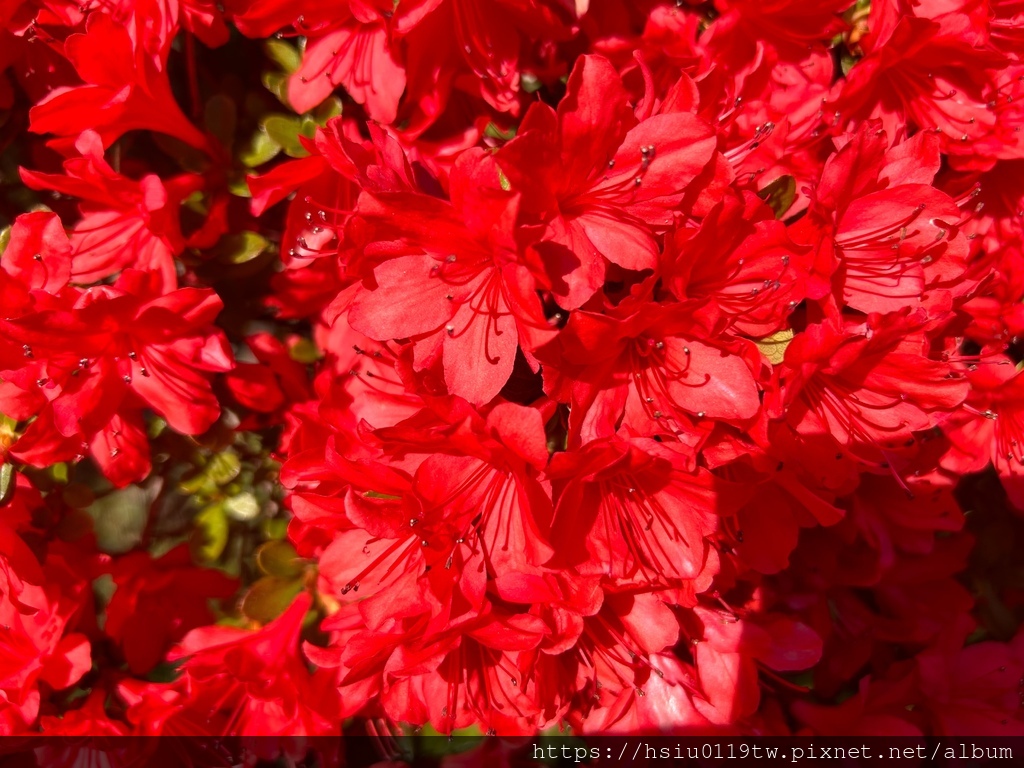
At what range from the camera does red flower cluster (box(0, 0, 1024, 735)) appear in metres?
0.93

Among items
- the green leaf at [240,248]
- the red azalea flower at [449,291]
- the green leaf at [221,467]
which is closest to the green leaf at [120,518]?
the green leaf at [221,467]

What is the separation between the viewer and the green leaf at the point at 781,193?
1.05 metres

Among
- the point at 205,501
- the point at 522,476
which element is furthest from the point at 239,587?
the point at 522,476

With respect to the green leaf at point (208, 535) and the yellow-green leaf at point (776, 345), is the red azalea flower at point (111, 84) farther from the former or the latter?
the yellow-green leaf at point (776, 345)

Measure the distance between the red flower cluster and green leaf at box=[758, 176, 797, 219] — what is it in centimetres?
2

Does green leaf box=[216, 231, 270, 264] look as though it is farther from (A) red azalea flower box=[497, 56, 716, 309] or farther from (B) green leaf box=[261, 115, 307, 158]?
(A) red azalea flower box=[497, 56, 716, 309]

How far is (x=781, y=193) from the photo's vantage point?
1.05 m

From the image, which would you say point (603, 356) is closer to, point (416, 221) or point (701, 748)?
point (416, 221)

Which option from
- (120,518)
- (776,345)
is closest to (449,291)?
(776,345)

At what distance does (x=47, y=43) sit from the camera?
1.19m

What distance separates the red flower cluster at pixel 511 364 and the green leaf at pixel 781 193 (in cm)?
2

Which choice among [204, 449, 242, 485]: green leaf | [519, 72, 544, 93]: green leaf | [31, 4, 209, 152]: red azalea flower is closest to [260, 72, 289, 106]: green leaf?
[31, 4, 209, 152]: red azalea flower

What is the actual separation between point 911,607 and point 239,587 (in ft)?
4.21

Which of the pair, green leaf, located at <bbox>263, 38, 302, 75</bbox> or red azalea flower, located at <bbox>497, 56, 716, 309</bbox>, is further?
green leaf, located at <bbox>263, 38, 302, 75</bbox>
